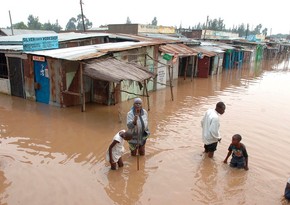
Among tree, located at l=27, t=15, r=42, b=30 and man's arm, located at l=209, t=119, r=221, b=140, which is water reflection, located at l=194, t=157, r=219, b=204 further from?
tree, located at l=27, t=15, r=42, b=30

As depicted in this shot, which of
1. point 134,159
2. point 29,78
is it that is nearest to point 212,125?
point 134,159

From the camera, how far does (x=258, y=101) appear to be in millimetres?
13555

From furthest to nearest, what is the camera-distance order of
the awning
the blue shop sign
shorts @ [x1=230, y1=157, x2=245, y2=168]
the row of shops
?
the blue shop sign, the row of shops, the awning, shorts @ [x1=230, y1=157, x2=245, y2=168]

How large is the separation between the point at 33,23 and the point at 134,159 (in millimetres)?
83652

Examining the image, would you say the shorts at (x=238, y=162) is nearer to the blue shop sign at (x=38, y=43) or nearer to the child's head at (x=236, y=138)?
the child's head at (x=236, y=138)

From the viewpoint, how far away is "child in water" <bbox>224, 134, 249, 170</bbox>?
19.4 ft

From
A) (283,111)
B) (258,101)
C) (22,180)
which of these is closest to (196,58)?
(258,101)

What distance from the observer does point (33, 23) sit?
79562mm

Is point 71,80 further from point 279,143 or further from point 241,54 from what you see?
point 241,54

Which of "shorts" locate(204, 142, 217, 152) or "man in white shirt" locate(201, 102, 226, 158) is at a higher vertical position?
"man in white shirt" locate(201, 102, 226, 158)

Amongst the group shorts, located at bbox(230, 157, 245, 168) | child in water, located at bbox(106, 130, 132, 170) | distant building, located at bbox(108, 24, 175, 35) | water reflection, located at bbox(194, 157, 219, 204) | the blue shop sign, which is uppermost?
distant building, located at bbox(108, 24, 175, 35)

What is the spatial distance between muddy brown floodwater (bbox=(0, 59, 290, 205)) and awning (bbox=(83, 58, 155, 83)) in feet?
5.13

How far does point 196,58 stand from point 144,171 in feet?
52.0

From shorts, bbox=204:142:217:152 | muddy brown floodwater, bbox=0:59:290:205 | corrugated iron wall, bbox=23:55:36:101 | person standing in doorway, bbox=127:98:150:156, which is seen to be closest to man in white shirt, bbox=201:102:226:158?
shorts, bbox=204:142:217:152
